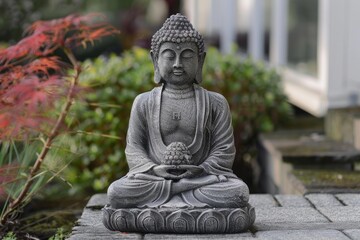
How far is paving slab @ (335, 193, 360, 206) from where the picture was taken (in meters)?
5.91

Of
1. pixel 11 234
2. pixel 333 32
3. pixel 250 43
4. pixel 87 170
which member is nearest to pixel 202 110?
pixel 11 234

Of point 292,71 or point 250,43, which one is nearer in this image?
point 292,71

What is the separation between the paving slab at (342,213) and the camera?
534cm

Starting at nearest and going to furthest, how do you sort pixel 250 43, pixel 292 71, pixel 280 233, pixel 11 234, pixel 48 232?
pixel 280 233 → pixel 11 234 → pixel 48 232 → pixel 292 71 → pixel 250 43

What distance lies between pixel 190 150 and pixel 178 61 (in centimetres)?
54

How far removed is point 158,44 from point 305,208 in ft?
5.04

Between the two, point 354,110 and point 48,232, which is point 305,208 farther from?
point 354,110

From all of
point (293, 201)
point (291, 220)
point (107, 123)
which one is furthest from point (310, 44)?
point (291, 220)

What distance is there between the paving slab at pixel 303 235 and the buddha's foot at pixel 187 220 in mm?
153

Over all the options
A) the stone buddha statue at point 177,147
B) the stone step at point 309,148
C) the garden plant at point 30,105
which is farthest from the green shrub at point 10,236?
the stone step at point 309,148

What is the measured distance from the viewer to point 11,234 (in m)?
5.70

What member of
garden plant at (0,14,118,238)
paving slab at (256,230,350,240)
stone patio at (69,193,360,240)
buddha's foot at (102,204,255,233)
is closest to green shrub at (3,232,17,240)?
garden plant at (0,14,118,238)

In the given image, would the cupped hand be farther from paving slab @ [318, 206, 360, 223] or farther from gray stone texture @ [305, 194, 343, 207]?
gray stone texture @ [305, 194, 343, 207]

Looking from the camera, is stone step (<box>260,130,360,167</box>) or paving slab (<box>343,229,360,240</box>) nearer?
paving slab (<box>343,229,360,240</box>)
